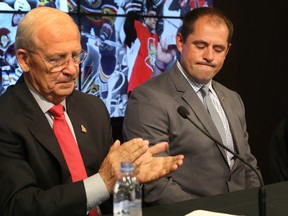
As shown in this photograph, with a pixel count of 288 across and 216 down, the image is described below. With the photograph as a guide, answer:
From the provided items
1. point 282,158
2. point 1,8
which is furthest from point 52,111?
point 1,8

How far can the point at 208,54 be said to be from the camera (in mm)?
3020

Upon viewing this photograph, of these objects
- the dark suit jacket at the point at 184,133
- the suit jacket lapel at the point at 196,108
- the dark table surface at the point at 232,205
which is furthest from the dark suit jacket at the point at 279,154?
the dark table surface at the point at 232,205

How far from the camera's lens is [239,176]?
3.05m

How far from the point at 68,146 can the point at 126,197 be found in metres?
0.61

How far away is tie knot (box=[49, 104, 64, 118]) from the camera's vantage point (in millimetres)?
2340

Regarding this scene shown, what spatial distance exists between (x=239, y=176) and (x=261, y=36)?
108 inches

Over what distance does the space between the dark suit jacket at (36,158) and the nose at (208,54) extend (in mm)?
808

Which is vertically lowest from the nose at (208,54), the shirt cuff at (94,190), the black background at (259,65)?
the black background at (259,65)

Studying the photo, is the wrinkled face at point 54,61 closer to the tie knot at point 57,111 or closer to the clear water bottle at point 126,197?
the tie knot at point 57,111

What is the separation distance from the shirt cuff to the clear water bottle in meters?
0.32

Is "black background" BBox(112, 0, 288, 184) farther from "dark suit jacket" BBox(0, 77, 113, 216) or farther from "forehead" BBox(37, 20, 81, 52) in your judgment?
"forehead" BBox(37, 20, 81, 52)

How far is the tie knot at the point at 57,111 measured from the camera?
7.68 feet

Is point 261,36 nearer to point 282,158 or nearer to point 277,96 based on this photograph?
point 277,96

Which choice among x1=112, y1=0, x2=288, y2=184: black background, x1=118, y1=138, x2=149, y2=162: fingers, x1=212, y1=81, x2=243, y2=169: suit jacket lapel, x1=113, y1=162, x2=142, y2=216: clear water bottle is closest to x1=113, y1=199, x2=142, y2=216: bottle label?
x1=113, y1=162, x2=142, y2=216: clear water bottle
